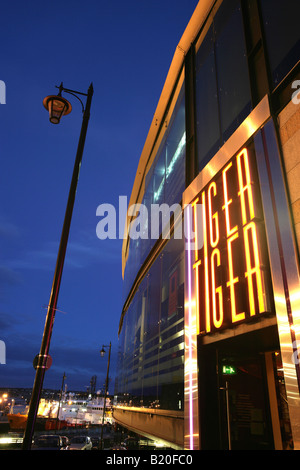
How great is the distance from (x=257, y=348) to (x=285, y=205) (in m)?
3.35

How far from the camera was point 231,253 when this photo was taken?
561cm

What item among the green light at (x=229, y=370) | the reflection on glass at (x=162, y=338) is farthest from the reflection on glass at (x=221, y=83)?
the green light at (x=229, y=370)

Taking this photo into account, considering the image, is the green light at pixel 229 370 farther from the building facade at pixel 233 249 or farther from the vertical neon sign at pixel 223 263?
the vertical neon sign at pixel 223 263

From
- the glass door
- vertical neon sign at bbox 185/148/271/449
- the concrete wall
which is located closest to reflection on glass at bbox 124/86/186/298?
vertical neon sign at bbox 185/148/271/449

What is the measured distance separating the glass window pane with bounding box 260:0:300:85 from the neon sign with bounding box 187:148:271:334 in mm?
1524

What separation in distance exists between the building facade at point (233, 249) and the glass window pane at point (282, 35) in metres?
0.02

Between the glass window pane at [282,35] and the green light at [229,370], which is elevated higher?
the glass window pane at [282,35]

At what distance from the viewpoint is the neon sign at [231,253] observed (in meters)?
4.84

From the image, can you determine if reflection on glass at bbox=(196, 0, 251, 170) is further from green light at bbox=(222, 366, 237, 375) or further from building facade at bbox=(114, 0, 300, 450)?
green light at bbox=(222, 366, 237, 375)

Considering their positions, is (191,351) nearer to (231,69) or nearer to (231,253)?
(231,253)

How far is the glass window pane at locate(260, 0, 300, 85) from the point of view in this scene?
17.1 feet

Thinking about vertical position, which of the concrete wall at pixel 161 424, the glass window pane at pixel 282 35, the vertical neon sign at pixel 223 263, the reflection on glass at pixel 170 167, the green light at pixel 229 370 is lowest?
the concrete wall at pixel 161 424

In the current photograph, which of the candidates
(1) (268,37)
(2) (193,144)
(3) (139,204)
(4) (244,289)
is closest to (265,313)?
(4) (244,289)

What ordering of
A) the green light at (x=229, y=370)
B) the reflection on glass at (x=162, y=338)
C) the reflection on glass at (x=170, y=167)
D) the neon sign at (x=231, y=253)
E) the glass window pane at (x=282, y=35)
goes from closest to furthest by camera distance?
the neon sign at (x=231, y=253), the glass window pane at (x=282, y=35), the green light at (x=229, y=370), the reflection on glass at (x=162, y=338), the reflection on glass at (x=170, y=167)
